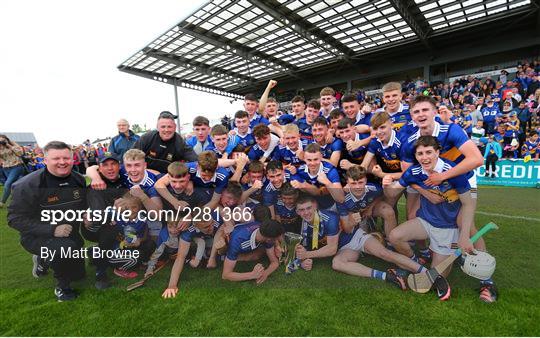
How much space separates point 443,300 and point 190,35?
20.0m

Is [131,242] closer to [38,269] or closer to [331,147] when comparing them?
[38,269]

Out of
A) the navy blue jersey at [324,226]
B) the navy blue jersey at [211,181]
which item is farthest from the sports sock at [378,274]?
the navy blue jersey at [211,181]

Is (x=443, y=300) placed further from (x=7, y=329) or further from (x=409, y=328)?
(x=7, y=329)

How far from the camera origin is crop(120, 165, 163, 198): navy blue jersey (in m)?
2.89

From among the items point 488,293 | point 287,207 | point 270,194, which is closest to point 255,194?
point 270,194

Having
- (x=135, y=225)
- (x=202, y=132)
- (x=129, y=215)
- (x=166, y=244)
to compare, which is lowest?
(x=166, y=244)

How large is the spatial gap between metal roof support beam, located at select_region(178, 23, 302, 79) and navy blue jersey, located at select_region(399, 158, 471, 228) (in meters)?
18.3

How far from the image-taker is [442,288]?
2500mm

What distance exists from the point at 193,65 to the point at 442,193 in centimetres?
2456

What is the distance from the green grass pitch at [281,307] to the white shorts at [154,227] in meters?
0.51

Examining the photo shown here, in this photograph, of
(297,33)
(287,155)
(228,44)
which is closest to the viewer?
(287,155)

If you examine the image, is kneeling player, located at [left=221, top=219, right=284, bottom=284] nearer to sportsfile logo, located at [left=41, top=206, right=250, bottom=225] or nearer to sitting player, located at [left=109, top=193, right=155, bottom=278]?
sportsfile logo, located at [left=41, top=206, right=250, bottom=225]

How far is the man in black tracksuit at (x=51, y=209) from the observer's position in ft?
8.95

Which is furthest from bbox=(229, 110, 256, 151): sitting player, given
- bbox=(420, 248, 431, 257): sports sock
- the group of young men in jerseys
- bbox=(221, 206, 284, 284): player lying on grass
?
bbox=(420, 248, 431, 257): sports sock
